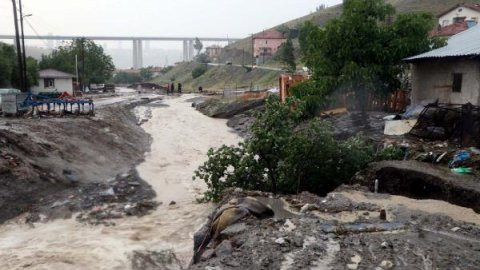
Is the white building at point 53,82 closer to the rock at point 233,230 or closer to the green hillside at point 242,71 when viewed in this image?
the green hillside at point 242,71

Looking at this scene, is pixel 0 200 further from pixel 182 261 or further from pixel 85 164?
pixel 182 261

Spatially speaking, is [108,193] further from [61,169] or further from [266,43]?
[266,43]

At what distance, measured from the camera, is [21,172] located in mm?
15234

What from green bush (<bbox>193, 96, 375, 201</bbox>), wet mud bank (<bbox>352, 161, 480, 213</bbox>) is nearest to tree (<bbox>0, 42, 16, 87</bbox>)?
green bush (<bbox>193, 96, 375, 201</bbox>)

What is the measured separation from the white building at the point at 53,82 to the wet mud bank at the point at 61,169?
94.0 ft

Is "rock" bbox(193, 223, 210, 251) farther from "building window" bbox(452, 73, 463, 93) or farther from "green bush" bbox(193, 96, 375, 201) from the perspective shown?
"building window" bbox(452, 73, 463, 93)

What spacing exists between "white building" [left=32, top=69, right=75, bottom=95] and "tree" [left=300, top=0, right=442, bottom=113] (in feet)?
122

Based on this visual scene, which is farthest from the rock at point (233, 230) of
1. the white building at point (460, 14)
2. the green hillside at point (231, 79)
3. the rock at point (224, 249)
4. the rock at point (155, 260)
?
the white building at point (460, 14)

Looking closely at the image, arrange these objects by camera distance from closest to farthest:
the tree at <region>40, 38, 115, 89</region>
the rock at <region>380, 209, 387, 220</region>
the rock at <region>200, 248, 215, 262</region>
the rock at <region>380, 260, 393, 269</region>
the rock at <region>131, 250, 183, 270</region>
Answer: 1. the rock at <region>380, 260, 393, 269</region>
2. the rock at <region>200, 248, 215, 262</region>
3. the rock at <region>380, 209, 387, 220</region>
4. the rock at <region>131, 250, 183, 270</region>
5. the tree at <region>40, 38, 115, 89</region>

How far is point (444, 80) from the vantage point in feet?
61.4

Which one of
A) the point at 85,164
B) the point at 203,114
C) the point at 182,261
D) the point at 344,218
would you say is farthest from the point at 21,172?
the point at 203,114

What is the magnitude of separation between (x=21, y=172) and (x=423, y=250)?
1297 centimetres

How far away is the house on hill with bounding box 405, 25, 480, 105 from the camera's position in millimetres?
16812

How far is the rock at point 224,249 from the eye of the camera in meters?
7.57
